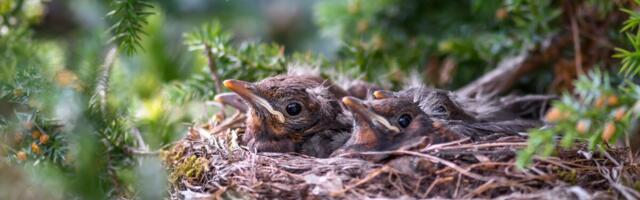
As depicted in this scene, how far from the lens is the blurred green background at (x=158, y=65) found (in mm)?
1799

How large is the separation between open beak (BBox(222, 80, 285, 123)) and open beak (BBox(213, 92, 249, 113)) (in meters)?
0.24

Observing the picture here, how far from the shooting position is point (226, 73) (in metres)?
2.85

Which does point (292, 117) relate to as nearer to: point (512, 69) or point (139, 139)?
point (139, 139)

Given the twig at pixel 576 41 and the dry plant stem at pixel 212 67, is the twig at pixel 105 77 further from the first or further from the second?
the twig at pixel 576 41

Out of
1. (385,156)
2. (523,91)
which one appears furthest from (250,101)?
(523,91)

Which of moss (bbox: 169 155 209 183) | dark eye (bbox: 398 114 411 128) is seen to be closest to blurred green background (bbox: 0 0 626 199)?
moss (bbox: 169 155 209 183)

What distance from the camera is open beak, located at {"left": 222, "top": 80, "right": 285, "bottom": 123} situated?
7.97 ft

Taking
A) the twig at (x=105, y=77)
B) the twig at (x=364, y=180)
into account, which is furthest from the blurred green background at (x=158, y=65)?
the twig at (x=364, y=180)

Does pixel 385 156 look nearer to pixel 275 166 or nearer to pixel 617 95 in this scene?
pixel 275 166

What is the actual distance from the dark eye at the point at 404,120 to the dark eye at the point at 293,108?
0.40 metres

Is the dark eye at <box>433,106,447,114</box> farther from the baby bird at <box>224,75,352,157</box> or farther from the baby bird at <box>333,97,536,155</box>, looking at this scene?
the baby bird at <box>224,75,352,157</box>

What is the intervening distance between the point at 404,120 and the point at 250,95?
1.70 feet

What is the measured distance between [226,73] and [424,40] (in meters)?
1.04

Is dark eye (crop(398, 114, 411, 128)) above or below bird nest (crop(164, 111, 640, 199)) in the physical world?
above
